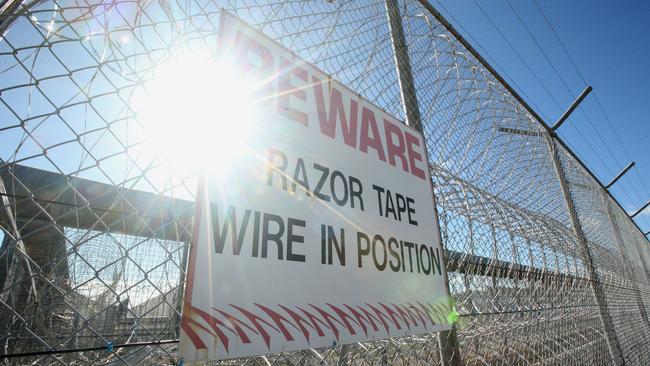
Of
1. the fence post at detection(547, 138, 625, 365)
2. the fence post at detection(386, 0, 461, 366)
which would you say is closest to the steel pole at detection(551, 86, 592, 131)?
the fence post at detection(547, 138, 625, 365)

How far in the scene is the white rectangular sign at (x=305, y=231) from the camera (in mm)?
777

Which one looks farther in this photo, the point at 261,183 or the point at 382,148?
the point at 382,148

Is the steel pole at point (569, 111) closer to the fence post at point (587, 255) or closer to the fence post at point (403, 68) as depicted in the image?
the fence post at point (587, 255)

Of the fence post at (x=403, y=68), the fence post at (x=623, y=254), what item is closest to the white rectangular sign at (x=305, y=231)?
the fence post at (x=403, y=68)

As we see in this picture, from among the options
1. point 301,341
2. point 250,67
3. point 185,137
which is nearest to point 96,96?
point 185,137

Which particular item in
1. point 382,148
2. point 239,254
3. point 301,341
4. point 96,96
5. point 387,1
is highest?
point 387,1

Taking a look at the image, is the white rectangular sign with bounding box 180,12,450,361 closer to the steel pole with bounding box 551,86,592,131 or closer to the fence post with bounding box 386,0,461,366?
the fence post with bounding box 386,0,461,366

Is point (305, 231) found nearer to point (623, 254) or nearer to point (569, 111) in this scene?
point (569, 111)

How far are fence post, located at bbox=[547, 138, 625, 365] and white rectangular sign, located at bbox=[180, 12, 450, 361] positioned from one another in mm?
2906

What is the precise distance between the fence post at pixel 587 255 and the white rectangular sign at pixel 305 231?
9.53 feet

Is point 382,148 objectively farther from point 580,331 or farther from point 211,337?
point 580,331

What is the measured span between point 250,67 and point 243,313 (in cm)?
70

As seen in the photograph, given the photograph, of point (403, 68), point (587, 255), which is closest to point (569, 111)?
point (587, 255)

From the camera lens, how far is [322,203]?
3.45 feet
